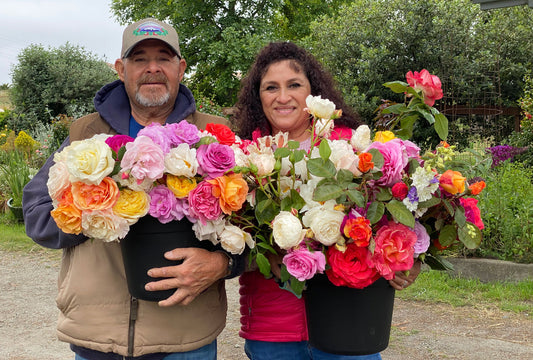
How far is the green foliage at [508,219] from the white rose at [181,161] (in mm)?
4009

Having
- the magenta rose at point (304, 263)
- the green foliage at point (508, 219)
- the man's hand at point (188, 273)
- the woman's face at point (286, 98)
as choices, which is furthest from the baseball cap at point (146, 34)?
the green foliage at point (508, 219)

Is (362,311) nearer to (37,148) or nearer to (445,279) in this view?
(445,279)

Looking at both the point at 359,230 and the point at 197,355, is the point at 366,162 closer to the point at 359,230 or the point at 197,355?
the point at 359,230

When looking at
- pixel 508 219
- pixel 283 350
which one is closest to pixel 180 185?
pixel 283 350

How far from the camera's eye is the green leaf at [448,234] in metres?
1.68

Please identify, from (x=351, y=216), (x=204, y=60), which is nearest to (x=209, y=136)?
(x=351, y=216)

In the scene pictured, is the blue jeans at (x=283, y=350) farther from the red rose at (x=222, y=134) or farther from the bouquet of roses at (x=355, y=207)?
the red rose at (x=222, y=134)

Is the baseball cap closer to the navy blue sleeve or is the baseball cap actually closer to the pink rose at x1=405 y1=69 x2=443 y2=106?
the navy blue sleeve

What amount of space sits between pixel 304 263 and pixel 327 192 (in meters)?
0.23

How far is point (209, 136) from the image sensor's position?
1.68m

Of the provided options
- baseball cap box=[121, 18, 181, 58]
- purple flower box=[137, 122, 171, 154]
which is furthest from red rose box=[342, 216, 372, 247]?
baseball cap box=[121, 18, 181, 58]

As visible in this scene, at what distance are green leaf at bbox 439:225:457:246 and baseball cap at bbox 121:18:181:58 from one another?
1.26 metres

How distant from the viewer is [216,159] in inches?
62.9

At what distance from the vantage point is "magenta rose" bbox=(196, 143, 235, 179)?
1598 millimetres
